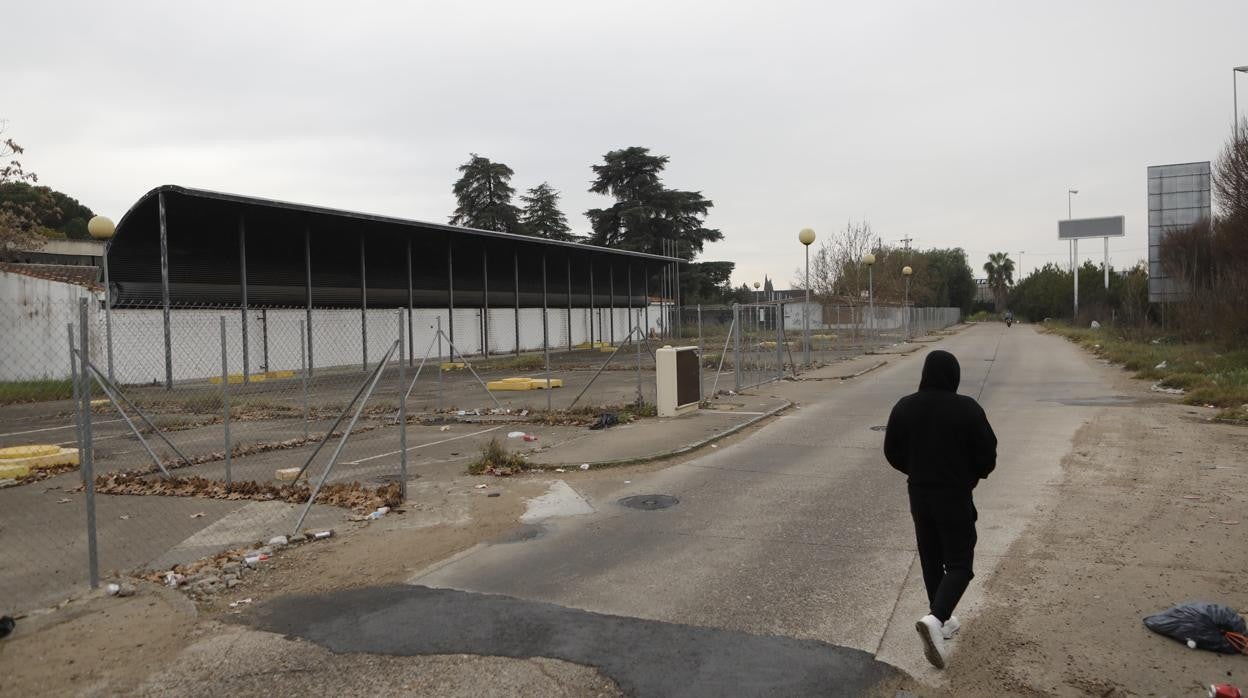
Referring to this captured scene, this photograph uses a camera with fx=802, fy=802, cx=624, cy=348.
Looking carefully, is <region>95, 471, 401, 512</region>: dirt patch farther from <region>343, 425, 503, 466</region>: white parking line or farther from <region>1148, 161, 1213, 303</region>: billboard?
<region>1148, 161, 1213, 303</region>: billboard

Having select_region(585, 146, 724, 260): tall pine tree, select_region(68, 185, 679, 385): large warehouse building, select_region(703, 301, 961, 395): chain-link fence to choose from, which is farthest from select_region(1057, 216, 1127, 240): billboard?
select_region(68, 185, 679, 385): large warehouse building

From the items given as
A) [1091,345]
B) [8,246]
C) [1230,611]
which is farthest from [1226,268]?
[8,246]

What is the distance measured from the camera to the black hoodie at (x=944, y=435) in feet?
14.3

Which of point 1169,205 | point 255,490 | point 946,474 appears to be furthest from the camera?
point 1169,205

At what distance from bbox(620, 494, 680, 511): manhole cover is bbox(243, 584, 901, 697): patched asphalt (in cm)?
285

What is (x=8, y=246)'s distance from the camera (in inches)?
1029

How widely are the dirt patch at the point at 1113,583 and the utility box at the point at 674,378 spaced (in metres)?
6.57

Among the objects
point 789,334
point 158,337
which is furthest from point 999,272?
point 158,337

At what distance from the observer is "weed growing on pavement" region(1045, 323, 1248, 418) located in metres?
15.4

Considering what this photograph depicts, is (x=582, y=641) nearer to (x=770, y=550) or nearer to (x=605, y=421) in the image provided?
(x=770, y=550)

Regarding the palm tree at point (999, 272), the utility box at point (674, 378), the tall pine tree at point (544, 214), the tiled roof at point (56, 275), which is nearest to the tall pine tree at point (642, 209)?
the tall pine tree at point (544, 214)

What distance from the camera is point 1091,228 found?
8488cm

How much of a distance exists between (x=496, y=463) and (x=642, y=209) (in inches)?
2099

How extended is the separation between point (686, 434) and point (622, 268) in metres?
42.3
